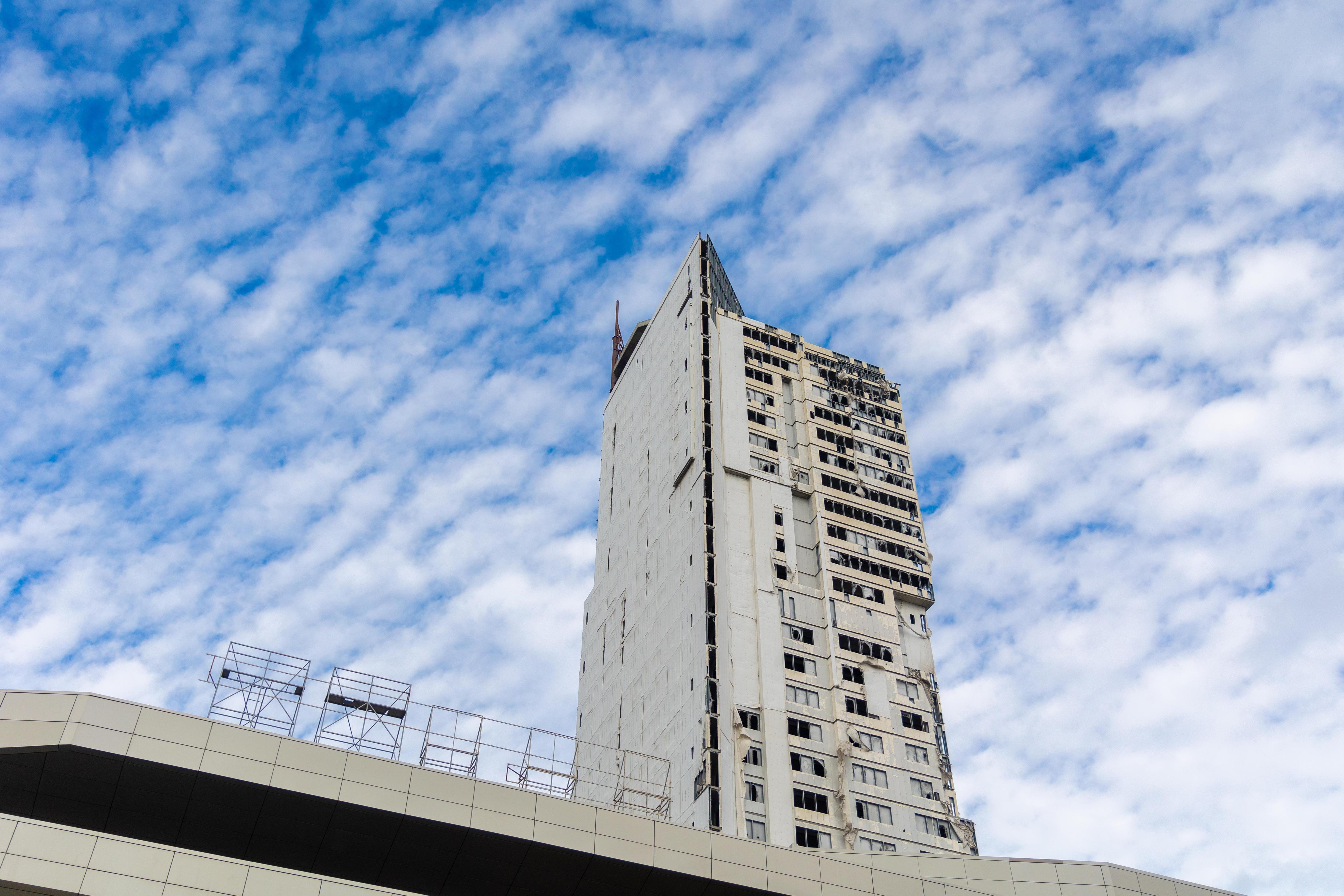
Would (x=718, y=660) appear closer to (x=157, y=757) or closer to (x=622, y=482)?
(x=622, y=482)

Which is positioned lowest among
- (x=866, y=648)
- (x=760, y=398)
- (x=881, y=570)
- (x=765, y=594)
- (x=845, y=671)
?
(x=845, y=671)

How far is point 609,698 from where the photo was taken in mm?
107562

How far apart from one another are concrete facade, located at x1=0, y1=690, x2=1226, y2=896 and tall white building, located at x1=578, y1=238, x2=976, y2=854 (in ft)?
141

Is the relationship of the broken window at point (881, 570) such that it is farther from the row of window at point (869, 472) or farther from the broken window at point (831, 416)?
the broken window at point (831, 416)

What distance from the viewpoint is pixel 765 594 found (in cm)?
9588

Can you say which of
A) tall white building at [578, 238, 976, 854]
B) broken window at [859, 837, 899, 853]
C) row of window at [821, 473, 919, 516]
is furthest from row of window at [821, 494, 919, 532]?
broken window at [859, 837, 899, 853]

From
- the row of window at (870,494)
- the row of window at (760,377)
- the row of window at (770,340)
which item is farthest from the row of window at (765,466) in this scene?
the row of window at (770,340)

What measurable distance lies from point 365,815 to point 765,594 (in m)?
61.1

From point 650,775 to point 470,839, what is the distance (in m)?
57.4

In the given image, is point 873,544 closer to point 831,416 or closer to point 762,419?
point 831,416

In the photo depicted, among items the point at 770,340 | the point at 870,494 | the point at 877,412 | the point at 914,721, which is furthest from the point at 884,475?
the point at 914,721

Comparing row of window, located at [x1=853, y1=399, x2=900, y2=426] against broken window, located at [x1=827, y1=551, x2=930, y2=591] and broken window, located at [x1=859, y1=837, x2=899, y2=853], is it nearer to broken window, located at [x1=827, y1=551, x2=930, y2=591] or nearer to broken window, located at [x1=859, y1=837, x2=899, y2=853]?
broken window, located at [x1=827, y1=551, x2=930, y2=591]

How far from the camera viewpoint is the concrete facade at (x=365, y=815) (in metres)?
35.4

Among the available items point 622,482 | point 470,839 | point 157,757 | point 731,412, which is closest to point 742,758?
point 731,412
